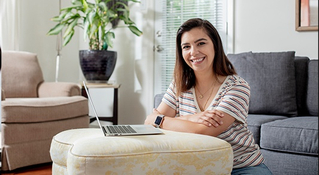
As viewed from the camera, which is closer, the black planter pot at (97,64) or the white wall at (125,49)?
the white wall at (125,49)

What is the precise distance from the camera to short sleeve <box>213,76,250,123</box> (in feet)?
4.39

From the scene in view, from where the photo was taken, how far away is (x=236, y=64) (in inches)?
105

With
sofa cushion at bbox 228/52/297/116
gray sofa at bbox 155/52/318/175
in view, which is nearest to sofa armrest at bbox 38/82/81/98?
gray sofa at bbox 155/52/318/175

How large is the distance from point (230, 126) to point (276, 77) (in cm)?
126

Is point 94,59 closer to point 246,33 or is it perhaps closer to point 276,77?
point 246,33

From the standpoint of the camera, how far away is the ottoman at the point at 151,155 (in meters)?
1.11

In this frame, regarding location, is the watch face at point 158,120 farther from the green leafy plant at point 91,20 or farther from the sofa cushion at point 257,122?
the green leafy plant at point 91,20

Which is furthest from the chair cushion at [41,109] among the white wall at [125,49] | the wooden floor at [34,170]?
the white wall at [125,49]

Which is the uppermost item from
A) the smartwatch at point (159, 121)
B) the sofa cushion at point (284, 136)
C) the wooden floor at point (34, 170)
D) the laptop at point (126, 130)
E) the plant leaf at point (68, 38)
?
the plant leaf at point (68, 38)

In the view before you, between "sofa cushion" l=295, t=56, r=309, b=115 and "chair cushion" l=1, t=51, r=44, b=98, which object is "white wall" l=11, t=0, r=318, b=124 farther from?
"sofa cushion" l=295, t=56, r=309, b=115

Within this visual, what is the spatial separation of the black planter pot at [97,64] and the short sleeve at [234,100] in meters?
2.31

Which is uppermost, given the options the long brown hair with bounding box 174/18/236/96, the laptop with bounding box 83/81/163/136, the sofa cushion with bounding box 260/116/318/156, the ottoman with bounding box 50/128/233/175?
the long brown hair with bounding box 174/18/236/96

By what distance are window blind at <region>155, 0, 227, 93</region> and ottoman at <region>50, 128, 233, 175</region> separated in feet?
7.46

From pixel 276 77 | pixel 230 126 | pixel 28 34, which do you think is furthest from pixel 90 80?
pixel 230 126
